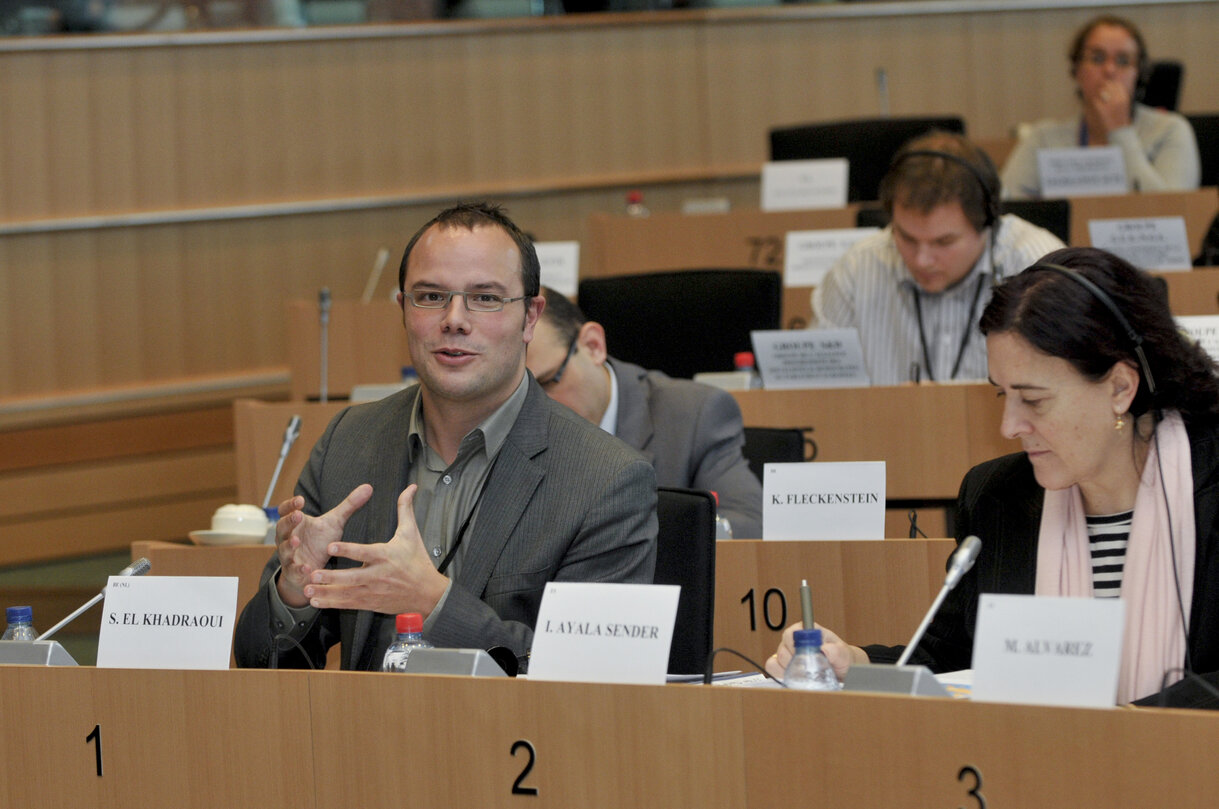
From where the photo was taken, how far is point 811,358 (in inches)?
144

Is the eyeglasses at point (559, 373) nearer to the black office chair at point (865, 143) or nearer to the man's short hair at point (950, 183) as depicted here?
the man's short hair at point (950, 183)

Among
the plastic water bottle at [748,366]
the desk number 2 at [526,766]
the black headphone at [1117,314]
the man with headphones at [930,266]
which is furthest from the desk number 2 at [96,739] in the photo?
the man with headphones at [930,266]

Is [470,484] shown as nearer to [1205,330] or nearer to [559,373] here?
[559,373]

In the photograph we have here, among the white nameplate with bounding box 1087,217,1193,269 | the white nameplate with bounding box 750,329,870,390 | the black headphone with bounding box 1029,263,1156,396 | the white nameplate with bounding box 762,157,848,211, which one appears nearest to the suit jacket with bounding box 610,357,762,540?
the white nameplate with bounding box 750,329,870,390

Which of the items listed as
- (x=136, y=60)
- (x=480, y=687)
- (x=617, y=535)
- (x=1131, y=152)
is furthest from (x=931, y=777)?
(x=136, y=60)

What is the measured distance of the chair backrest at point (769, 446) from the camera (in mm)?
3363

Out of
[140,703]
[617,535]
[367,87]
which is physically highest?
[367,87]

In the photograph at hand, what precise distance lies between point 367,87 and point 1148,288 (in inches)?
187

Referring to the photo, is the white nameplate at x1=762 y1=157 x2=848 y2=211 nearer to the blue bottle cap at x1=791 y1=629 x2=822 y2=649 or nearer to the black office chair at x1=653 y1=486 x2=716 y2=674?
the black office chair at x1=653 y1=486 x2=716 y2=674

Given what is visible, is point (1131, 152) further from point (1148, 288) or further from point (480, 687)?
point (480, 687)

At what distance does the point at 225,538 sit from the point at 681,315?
1.54m

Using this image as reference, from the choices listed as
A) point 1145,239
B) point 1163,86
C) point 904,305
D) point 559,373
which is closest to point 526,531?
point 559,373

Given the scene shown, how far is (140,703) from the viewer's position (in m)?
1.88

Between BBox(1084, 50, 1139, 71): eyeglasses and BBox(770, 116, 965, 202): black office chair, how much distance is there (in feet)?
1.75
